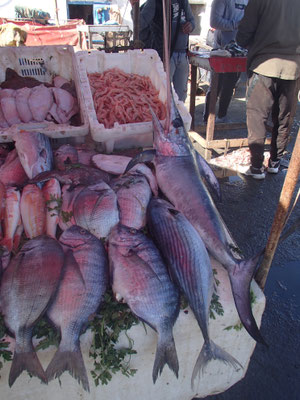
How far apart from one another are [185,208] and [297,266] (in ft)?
6.33

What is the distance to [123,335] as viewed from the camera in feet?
5.22

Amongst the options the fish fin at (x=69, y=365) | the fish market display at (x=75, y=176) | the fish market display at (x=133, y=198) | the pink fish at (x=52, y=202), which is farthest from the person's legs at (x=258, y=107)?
the fish fin at (x=69, y=365)

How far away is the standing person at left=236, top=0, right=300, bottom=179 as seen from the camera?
3861 mm

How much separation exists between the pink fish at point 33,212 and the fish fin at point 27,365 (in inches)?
30.0

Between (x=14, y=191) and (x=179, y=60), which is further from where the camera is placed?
(x=179, y=60)

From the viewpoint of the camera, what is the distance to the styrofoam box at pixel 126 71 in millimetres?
2707

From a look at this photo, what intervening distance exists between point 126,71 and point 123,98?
957 millimetres

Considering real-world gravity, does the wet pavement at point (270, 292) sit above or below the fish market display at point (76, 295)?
below

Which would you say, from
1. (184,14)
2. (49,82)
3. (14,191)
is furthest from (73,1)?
(14,191)

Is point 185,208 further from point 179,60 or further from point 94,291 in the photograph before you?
point 179,60

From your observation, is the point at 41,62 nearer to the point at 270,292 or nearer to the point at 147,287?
the point at 147,287

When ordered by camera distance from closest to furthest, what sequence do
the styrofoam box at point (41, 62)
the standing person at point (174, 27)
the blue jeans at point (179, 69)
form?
the styrofoam box at point (41, 62), the standing person at point (174, 27), the blue jeans at point (179, 69)

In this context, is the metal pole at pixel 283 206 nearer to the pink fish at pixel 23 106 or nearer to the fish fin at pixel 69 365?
the fish fin at pixel 69 365

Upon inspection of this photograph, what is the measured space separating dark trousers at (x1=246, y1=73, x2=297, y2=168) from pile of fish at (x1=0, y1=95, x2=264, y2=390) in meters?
2.36
